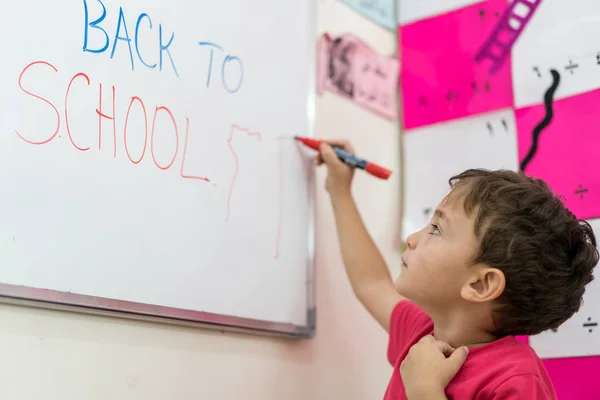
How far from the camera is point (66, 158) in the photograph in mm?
856

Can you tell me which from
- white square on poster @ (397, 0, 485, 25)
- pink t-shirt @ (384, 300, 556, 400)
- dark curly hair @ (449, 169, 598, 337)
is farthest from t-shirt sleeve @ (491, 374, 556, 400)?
white square on poster @ (397, 0, 485, 25)

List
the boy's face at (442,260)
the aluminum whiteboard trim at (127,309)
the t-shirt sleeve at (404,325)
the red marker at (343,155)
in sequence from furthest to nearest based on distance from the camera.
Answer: the red marker at (343,155) < the t-shirt sleeve at (404,325) < the boy's face at (442,260) < the aluminum whiteboard trim at (127,309)

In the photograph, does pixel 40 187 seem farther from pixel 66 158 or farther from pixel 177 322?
pixel 177 322

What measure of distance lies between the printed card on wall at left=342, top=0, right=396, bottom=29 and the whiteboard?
0.20m

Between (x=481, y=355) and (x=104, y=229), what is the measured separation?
489 mm

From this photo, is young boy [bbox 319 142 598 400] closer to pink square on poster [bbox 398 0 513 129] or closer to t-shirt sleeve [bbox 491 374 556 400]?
t-shirt sleeve [bbox 491 374 556 400]

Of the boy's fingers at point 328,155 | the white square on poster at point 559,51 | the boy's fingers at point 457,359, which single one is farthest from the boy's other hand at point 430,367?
the white square on poster at point 559,51

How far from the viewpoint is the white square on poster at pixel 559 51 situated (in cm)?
119

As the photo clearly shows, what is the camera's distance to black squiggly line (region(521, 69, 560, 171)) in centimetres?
122

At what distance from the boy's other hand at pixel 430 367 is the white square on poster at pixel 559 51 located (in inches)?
21.1

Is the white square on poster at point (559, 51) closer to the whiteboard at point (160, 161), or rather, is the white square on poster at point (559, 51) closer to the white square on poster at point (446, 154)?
the white square on poster at point (446, 154)

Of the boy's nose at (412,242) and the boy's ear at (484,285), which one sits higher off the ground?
the boy's nose at (412,242)

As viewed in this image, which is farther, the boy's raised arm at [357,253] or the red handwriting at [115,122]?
the boy's raised arm at [357,253]

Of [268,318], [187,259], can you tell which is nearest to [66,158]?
[187,259]
